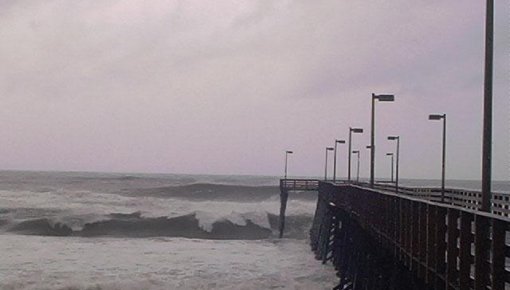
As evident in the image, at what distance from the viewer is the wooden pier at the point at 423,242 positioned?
7781mm

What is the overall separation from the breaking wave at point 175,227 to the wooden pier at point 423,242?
94.2 ft

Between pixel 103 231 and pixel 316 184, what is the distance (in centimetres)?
1786

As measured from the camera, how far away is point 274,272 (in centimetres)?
2600

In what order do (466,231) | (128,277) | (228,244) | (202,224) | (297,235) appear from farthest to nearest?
(202,224)
(297,235)
(228,244)
(128,277)
(466,231)

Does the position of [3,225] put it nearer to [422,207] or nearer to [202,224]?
[202,224]

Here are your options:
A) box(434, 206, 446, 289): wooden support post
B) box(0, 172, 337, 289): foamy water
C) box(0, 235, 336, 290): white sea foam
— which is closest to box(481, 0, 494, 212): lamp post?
box(434, 206, 446, 289): wooden support post

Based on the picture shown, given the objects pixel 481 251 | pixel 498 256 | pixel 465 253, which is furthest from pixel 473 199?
pixel 498 256

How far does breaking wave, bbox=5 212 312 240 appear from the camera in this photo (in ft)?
163

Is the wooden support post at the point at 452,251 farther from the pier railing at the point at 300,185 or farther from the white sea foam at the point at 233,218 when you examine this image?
the white sea foam at the point at 233,218

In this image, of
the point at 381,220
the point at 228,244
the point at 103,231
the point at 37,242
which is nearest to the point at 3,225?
the point at 103,231

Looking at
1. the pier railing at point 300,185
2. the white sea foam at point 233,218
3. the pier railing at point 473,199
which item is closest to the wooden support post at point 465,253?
the pier railing at point 473,199

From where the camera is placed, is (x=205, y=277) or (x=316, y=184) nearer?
(x=205, y=277)

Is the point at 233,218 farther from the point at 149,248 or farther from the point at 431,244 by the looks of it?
the point at 431,244

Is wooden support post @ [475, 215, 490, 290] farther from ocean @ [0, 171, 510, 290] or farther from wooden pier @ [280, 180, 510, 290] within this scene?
ocean @ [0, 171, 510, 290]
